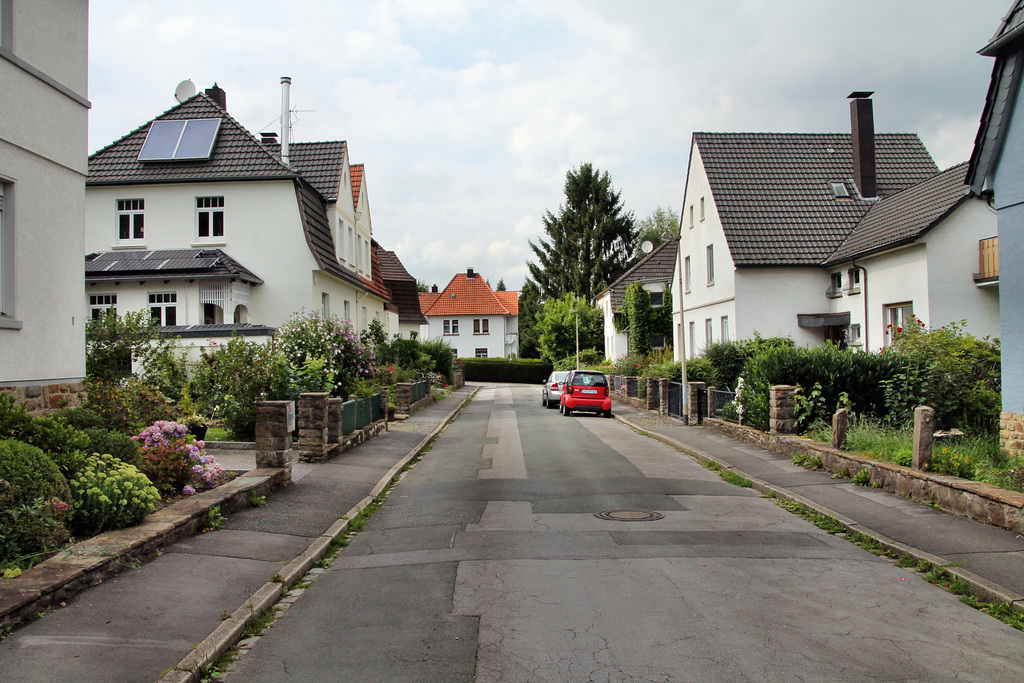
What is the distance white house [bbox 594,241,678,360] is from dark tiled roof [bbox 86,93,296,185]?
84.3 ft

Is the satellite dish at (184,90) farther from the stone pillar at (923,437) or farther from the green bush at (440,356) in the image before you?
the stone pillar at (923,437)

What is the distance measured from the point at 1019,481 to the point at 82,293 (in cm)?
1234

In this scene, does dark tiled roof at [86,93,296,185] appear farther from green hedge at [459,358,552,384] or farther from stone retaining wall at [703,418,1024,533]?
green hedge at [459,358,552,384]

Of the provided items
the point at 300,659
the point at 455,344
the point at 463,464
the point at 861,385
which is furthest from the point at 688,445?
the point at 455,344

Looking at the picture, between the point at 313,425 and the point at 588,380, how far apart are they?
16.3 metres

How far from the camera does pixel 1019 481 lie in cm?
870

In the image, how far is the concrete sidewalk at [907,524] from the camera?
673 cm

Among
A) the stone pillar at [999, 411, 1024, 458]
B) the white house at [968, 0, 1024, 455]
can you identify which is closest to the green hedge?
the white house at [968, 0, 1024, 455]

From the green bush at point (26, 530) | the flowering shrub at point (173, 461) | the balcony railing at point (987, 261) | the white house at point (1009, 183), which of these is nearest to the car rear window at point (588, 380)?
the balcony railing at point (987, 261)

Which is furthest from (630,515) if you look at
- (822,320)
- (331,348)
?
(822,320)

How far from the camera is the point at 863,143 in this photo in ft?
97.2

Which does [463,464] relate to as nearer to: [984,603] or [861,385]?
[861,385]

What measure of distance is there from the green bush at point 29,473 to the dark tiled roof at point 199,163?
19170 mm

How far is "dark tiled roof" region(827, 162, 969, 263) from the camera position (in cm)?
2142
